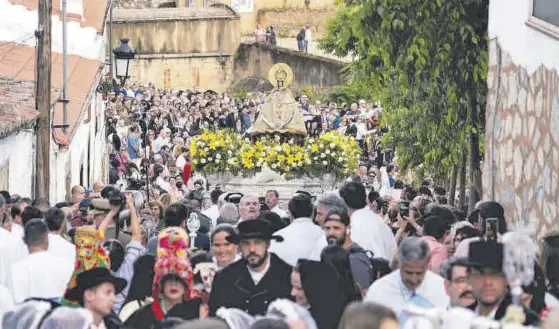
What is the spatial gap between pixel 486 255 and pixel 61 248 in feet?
13.5

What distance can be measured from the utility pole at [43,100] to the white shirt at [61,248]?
375 inches

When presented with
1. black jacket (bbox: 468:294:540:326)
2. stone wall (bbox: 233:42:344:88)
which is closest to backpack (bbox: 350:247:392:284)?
black jacket (bbox: 468:294:540:326)

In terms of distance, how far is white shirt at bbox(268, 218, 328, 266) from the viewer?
516 inches

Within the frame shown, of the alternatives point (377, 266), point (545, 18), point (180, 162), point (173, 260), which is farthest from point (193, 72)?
point (173, 260)

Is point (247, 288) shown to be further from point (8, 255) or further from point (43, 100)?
point (43, 100)

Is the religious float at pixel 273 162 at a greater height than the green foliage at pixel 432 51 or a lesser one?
lesser

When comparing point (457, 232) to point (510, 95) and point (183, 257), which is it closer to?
point (183, 257)

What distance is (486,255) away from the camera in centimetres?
963

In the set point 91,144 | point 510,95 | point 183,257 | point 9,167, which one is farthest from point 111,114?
point 183,257

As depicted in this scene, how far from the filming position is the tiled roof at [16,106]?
2111cm

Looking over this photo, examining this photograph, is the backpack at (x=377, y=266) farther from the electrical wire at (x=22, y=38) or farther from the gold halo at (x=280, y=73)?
the electrical wire at (x=22, y=38)

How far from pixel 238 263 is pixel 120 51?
16.6 meters

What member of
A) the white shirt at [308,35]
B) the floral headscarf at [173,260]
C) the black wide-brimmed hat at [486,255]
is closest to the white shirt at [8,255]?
the floral headscarf at [173,260]

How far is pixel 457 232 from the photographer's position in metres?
12.6
